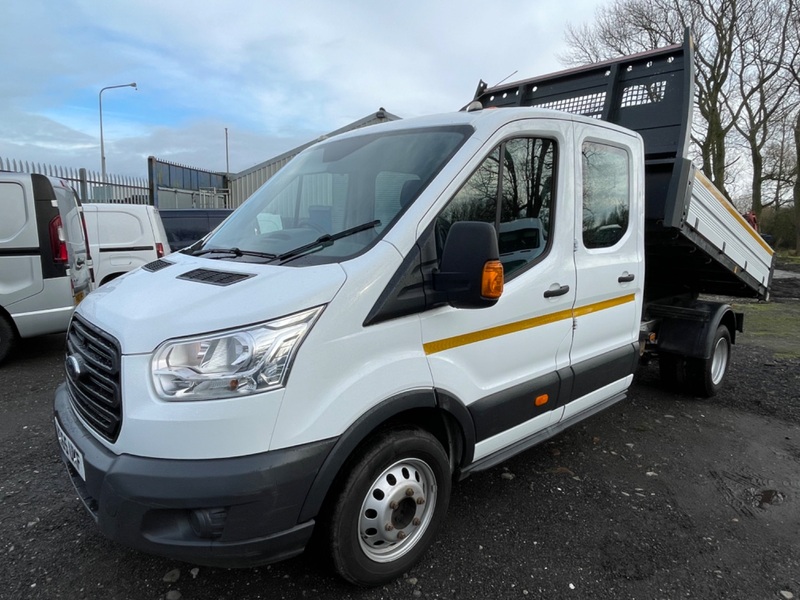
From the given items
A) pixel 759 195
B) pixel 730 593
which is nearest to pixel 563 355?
pixel 730 593

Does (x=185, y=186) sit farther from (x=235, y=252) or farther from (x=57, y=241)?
(x=235, y=252)

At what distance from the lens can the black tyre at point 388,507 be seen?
2238mm

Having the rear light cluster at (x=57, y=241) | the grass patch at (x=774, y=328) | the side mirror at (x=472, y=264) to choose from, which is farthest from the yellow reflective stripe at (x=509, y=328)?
the rear light cluster at (x=57, y=241)

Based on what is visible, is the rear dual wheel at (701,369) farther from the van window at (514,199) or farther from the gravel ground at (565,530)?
the van window at (514,199)

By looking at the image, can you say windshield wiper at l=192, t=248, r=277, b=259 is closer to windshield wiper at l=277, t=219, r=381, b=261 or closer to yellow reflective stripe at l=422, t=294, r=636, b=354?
windshield wiper at l=277, t=219, r=381, b=261

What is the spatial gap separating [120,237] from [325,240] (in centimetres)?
729

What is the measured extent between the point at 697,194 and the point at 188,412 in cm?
415

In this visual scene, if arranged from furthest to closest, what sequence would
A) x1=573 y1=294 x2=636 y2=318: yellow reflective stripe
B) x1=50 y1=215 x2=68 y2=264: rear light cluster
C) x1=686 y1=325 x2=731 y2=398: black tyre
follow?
x1=50 y1=215 x2=68 y2=264: rear light cluster, x1=686 y1=325 x2=731 y2=398: black tyre, x1=573 y1=294 x2=636 y2=318: yellow reflective stripe

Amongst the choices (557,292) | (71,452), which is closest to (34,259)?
(71,452)

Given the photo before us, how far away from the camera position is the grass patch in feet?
24.3

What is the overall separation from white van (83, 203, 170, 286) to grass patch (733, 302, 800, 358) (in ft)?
29.7

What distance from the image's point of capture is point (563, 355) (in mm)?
3258

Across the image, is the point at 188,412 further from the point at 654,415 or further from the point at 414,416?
the point at 654,415

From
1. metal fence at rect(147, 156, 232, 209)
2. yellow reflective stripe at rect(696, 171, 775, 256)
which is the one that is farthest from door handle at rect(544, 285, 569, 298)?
metal fence at rect(147, 156, 232, 209)
